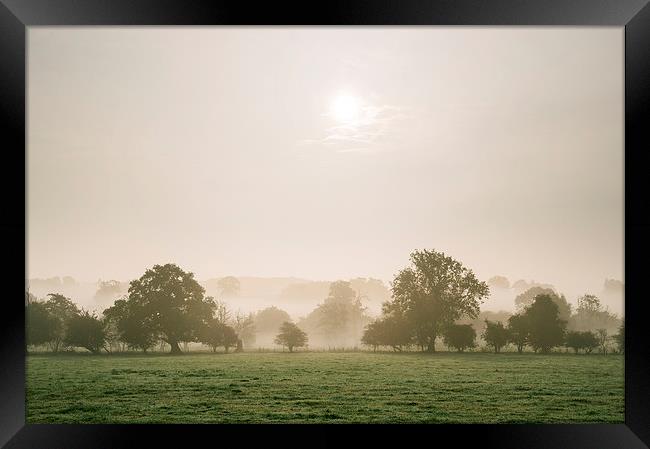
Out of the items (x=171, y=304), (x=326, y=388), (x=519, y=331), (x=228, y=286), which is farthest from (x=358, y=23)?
(x=228, y=286)

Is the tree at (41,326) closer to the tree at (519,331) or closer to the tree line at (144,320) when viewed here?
the tree line at (144,320)

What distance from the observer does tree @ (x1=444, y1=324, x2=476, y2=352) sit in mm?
16500

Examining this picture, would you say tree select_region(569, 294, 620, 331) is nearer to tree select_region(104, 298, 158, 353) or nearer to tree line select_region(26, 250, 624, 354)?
tree line select_region(26, 250, 624, 354)

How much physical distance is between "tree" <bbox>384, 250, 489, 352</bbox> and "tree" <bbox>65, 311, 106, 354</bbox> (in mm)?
8426

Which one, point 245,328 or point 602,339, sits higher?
point 245,328

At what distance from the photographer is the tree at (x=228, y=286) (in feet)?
60.2

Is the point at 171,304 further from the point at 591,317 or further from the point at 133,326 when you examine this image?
the point at 591,317

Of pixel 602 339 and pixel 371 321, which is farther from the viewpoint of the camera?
pixel 371 321

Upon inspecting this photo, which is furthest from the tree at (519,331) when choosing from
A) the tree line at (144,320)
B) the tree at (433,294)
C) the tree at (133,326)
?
the tree at (133,326)

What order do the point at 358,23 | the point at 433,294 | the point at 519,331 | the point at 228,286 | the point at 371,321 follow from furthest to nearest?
the point at 228,286, the point at 371,321, the point at 433,294, the point at 519,331, the point at 358,23

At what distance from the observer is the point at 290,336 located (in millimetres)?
18094

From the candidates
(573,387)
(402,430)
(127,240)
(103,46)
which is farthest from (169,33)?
(402,430)

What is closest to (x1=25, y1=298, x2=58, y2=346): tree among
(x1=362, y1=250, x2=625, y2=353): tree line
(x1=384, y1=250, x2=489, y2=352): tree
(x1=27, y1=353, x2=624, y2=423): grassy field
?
(x1=27, y1=353, x2=624, y2=423): grassy field

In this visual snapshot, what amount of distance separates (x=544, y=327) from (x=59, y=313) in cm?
1404
